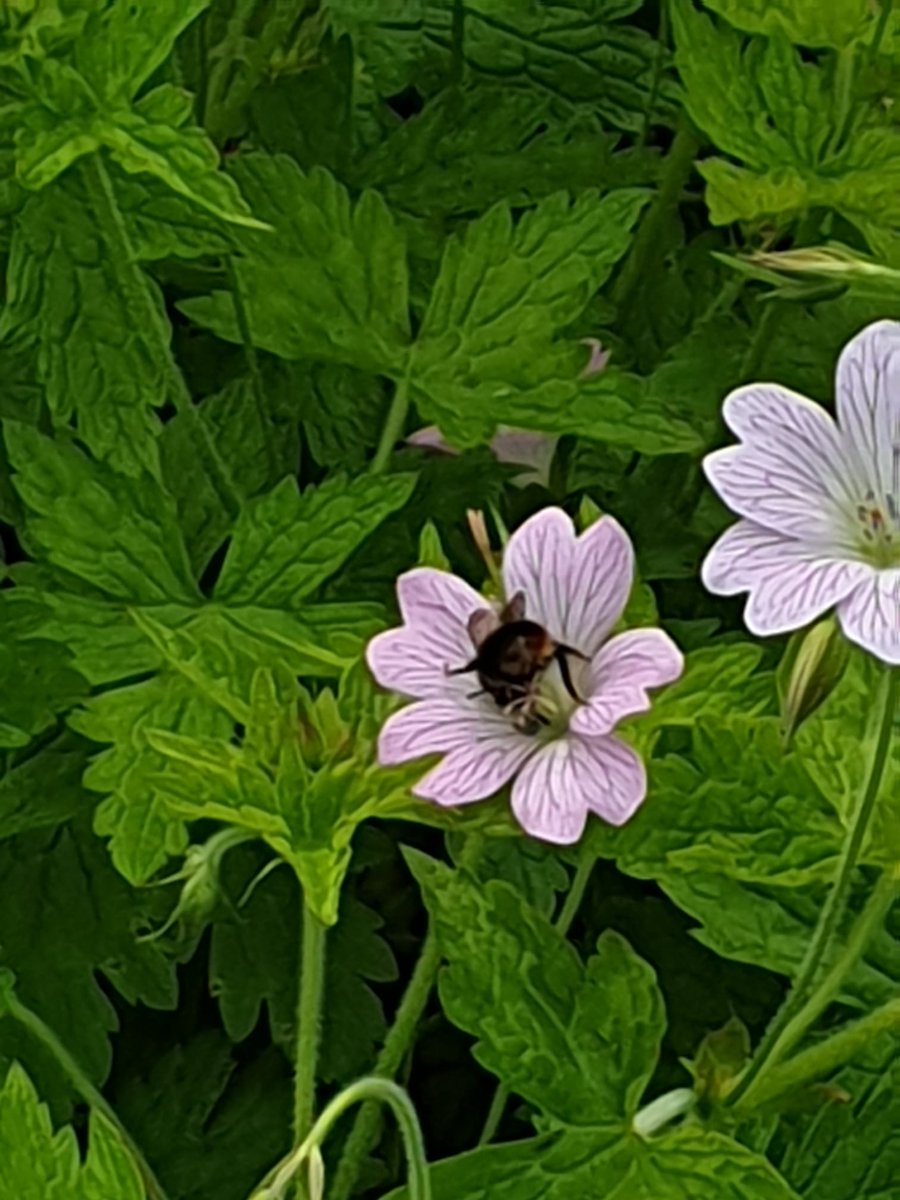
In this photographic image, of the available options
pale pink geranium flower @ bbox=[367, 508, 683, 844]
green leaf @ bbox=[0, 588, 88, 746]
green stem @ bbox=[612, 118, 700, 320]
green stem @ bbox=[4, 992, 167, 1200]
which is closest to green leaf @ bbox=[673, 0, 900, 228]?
green stem @ bbox=[612, 118, 700, 320]

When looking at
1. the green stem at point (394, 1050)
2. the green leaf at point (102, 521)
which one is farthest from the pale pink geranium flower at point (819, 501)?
the green leaf at point (102, 521)

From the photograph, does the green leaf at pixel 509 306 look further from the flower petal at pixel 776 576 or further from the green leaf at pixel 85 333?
the flower petal at pixel 776 576

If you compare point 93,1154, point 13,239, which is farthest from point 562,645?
point 13,239

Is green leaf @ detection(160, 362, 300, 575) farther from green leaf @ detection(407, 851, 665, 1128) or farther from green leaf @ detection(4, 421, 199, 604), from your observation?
green leaf @ detection(407, 851, 665, 1128)

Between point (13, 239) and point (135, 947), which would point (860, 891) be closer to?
point (135, 947)

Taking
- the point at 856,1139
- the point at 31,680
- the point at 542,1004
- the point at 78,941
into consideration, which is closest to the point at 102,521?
the point at 31,680
